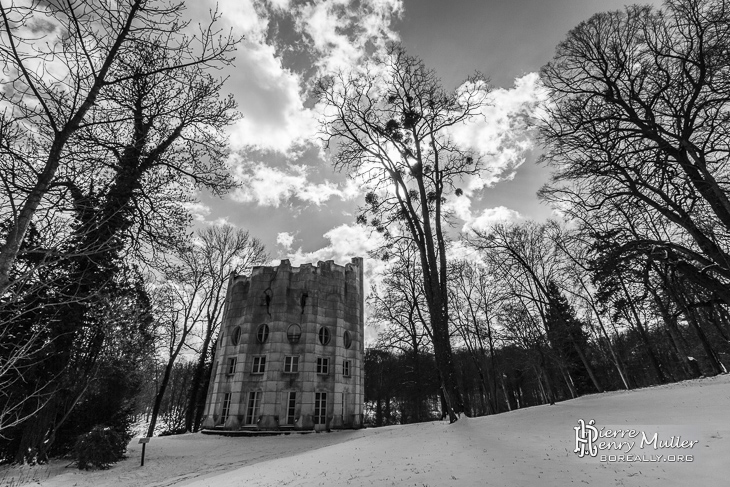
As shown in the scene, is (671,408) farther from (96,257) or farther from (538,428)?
(96,257)

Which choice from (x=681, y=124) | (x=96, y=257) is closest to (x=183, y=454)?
(x=96, y=257)

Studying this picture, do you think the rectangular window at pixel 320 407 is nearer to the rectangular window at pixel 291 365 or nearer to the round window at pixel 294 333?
the rectangular window at pixel 291 365

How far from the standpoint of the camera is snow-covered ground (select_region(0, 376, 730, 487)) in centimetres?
498

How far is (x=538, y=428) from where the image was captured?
859cm

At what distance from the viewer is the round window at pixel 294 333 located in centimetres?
2400

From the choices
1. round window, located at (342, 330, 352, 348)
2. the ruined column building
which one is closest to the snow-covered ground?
the ruined column building

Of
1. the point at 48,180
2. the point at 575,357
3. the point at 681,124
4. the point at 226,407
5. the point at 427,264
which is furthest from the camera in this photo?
the point at 575,357

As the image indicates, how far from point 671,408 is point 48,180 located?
590 inches

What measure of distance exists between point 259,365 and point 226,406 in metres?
3.43

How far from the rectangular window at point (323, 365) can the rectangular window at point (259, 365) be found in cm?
389

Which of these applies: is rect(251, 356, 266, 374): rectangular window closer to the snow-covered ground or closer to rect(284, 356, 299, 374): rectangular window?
rect(284, 356, 299, 374): rectangular window

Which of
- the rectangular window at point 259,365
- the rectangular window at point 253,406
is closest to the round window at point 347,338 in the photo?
the rectangular window at point 259,365

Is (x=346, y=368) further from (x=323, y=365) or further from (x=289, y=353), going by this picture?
(x=289, y=353)

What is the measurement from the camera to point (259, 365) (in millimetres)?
23234
